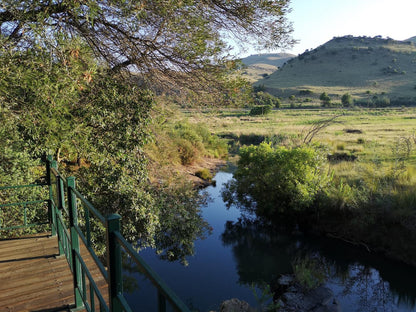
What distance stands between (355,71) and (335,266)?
89.6 metres

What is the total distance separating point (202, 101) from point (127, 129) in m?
1.93

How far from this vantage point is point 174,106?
9438mm

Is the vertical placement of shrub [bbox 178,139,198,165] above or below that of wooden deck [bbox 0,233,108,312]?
below

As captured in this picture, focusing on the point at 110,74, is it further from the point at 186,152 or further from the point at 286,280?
the point at 186,152

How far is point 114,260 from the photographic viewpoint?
1979 millimetres

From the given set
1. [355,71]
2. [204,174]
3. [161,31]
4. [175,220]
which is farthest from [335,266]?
[355,71]

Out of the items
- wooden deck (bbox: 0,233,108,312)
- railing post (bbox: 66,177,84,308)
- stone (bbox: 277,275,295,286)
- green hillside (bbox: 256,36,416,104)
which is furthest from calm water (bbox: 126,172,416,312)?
green hillside (bbox: 256,36,416,104)

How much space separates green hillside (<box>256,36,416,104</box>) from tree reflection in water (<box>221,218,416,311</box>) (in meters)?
62.3

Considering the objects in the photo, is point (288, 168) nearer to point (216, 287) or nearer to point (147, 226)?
point (216, 287)

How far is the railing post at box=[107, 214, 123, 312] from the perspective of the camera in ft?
6.42

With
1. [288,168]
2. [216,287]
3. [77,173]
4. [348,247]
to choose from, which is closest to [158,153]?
[77,173]

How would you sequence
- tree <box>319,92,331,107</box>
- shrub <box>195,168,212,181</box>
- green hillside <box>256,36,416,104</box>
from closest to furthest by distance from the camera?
shrub <box>195,168,212,181</box>, tree <box>319,92,331,107</box>, green hillside <box>256,36,416,104</box>

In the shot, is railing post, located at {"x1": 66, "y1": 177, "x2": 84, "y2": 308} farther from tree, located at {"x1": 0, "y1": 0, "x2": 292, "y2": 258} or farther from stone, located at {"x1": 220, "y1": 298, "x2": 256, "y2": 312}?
stone, located at {"x1": 220, "y1": 298, "x2": 256, "y2": 312}

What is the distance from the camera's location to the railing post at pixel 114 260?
1.96m
